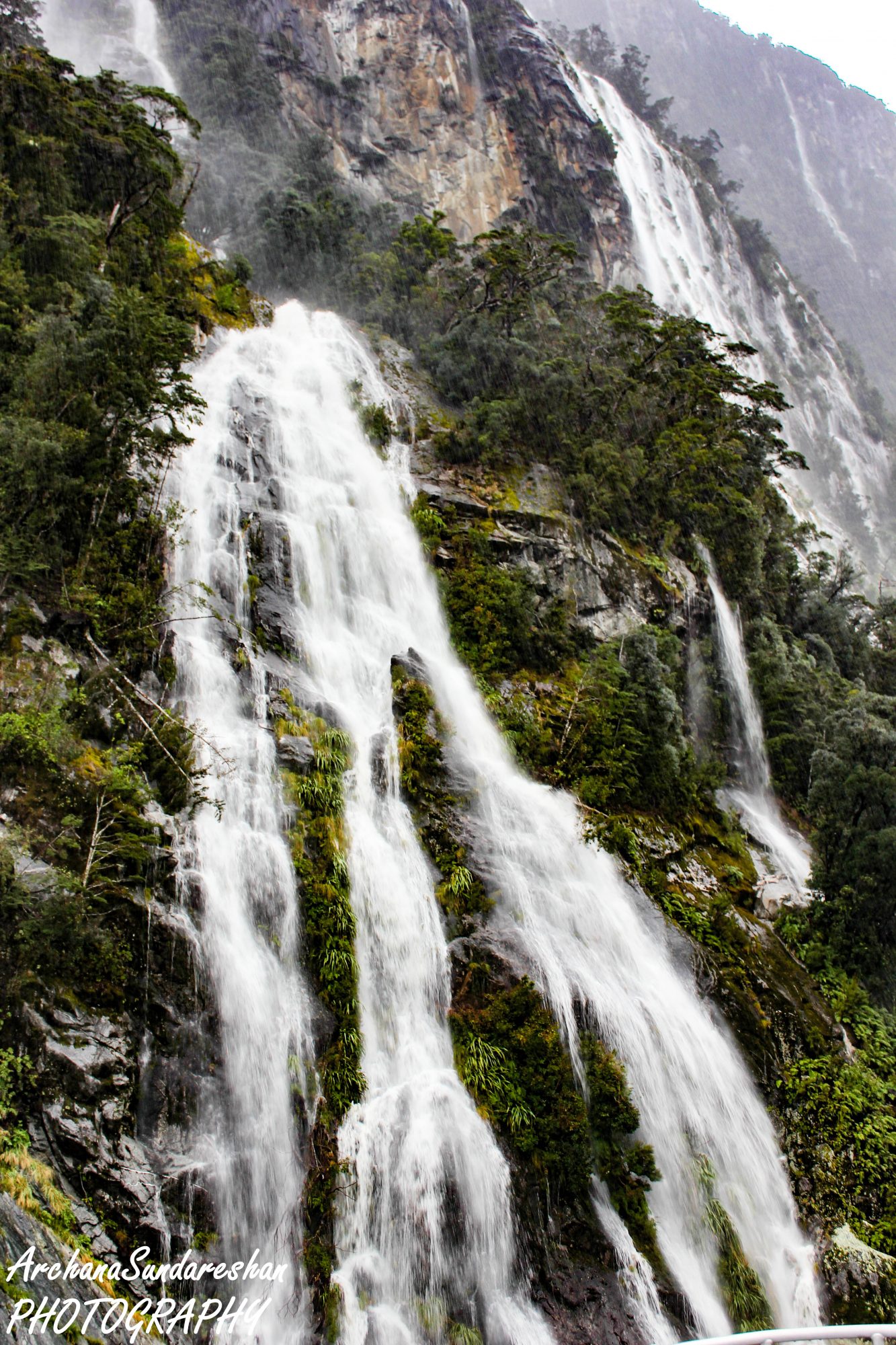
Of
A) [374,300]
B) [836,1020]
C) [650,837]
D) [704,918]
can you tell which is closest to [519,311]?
[374,300]

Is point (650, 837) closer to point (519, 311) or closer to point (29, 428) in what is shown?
point (29, 428)

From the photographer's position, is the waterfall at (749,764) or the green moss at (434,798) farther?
the waterfall at (749,764)

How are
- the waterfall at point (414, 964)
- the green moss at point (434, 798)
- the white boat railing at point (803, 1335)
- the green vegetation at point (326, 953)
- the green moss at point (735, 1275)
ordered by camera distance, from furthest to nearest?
1. the green moss at point (434, 798)
2. the green moss at point (735, 1275)
3. the waterfall at point (414, 964)
4. the green vegetation at point (326, 953)
5. the white boat railing at point (803, 1335)

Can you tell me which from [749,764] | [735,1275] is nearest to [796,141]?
[749,764]

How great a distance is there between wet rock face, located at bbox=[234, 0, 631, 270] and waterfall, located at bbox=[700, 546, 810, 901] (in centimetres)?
2174

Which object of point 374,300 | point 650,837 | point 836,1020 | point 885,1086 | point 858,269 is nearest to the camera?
point 885,1086

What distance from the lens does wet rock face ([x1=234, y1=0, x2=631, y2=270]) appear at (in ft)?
104

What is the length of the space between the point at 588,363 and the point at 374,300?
698cm

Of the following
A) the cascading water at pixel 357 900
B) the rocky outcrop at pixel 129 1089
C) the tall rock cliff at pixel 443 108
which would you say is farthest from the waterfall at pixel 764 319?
the rocky outcrop at pixel 129 1089

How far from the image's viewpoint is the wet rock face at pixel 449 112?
31.6m

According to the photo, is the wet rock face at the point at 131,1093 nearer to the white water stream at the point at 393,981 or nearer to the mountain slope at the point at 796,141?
the white water stream at the point at 393,981

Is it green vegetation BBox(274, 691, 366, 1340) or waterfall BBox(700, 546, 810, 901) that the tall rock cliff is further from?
green vegetation BBox(274, 691, 366, 1340)

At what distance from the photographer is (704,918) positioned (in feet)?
34.6

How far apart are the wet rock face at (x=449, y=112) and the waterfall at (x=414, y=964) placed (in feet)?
80.5
